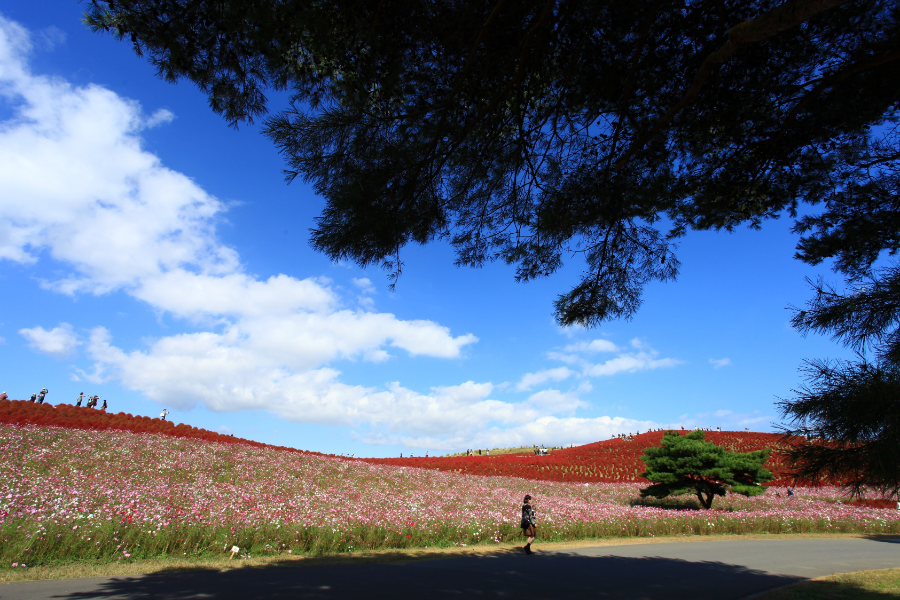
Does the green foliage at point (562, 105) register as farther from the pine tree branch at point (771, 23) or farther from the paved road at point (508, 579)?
the paved road at point (508, 579)

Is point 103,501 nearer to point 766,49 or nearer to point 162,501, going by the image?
point 162,501

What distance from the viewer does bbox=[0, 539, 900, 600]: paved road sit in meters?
4.88

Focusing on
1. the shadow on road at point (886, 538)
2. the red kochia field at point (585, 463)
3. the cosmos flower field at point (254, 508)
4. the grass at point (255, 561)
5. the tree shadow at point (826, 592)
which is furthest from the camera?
the red kochia field at point (585, 463)

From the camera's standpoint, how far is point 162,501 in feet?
28.2

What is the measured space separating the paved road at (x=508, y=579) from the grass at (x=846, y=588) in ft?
0.91

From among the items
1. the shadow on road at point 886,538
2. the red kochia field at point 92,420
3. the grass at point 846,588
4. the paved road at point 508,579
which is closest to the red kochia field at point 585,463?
the shadow on road at point 886,538

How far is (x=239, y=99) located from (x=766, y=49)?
20.7ft

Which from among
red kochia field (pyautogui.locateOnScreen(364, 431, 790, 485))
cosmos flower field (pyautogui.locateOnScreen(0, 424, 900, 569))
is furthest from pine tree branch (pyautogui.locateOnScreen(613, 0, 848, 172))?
red kochia field (pyautogui.locateOnScreen(364, 431, 790, 485))

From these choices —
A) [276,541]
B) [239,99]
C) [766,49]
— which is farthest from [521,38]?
[276,541]

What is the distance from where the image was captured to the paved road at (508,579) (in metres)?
4.88

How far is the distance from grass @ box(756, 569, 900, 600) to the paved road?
0.28 metres

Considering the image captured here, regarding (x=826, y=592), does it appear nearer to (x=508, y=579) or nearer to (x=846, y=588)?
(x=846, y=588)

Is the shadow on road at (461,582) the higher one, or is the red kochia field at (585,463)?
the red kochia field at (585,463)

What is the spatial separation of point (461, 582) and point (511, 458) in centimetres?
2117
